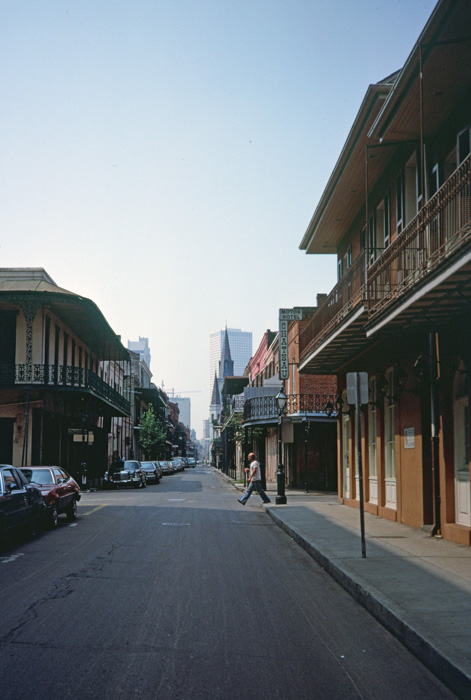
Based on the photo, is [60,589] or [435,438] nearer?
[60,589]

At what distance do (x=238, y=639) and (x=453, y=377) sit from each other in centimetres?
767

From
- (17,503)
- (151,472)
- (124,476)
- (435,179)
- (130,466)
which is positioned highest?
Result: (435,179)

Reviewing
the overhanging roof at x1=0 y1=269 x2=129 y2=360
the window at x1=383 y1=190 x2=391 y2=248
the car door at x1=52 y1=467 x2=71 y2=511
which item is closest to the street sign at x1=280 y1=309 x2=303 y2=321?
the overhanging roof at x1=0 y1=269 x2=129 y2=360

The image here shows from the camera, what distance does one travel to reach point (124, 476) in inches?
1475

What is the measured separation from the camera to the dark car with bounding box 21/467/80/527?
15273 mm

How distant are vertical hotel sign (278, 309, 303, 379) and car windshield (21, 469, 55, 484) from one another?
16.4 m

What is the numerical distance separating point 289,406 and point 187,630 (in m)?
26.7

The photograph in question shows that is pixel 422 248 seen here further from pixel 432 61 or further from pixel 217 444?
pixel 217 444

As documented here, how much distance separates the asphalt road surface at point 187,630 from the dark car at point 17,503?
552 millimetres

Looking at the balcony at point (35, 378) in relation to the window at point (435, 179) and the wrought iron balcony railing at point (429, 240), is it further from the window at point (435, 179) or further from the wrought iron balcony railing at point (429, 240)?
the window at point (435, 179)

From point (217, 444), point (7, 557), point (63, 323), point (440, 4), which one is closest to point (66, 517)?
point (7, 557)

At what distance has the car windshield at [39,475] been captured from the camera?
16375 millimetres

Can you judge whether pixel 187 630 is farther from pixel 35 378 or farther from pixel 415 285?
pixel 35 378

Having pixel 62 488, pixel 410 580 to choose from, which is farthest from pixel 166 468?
pixel 410 580
